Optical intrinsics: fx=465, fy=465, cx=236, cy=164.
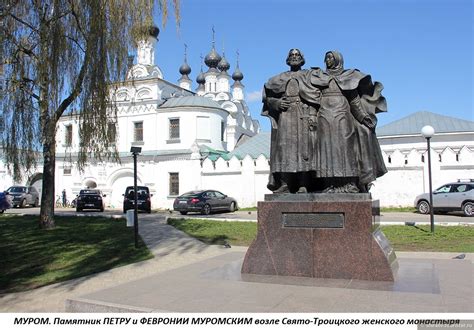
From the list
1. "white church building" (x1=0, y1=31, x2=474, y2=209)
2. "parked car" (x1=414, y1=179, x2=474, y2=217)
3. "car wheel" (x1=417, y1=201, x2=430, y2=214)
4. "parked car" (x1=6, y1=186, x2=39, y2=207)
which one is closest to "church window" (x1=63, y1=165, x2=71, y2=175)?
"white church building" (x1=0, y1=31, x2=474, y2=209)

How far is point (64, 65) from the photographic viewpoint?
42.2 ft

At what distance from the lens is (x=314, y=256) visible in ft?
21.0

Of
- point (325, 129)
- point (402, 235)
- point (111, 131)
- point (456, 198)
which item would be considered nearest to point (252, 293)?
point (325, 129)

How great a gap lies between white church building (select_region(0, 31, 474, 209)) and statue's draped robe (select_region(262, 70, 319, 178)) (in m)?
21.6

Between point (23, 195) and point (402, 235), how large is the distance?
28.6 m

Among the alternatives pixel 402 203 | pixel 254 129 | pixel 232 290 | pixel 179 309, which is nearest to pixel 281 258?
pixel 232 290

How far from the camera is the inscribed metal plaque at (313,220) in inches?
253

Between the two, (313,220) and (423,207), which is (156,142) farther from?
(313,220)

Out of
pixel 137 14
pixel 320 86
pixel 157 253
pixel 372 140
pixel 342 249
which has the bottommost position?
pixel 157 253

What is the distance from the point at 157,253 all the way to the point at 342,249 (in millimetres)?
6298

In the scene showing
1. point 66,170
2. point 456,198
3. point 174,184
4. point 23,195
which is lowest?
point 456,198

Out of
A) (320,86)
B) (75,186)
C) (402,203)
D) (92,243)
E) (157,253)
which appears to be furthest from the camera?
(75,186)

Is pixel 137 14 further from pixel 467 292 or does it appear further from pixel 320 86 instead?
pixel 467 292

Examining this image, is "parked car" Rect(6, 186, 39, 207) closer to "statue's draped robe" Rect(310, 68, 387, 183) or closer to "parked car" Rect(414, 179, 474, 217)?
"parked car" Rect(414, 179, 474, 217)
